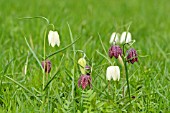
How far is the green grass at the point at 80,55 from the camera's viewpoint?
2.47 metres

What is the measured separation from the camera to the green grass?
247 centimetres

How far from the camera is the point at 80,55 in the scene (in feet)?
11.2

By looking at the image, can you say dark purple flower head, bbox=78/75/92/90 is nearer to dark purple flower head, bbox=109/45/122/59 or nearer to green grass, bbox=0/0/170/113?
green grass, bbox=0/0/170/113

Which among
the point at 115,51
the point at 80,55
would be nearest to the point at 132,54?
the point at 115,51

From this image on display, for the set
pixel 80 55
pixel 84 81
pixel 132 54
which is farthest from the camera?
pixel 80 55

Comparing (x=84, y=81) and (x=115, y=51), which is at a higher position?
(x=115, y=51)

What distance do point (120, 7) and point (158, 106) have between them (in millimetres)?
4231

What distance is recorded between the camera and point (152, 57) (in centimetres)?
372

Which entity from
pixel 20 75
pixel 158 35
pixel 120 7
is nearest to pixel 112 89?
pixel 20 75

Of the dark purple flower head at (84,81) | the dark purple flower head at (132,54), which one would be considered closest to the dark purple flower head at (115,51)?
the dark purple flower head at (132,54)

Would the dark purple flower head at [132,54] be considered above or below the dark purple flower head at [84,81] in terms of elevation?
above

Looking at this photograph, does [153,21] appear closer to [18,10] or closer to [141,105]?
[18,10]

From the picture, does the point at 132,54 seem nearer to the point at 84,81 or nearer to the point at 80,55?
the point at 84,81

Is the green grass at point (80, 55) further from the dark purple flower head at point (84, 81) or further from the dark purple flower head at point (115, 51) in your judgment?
the dark purple flower head at point (115, 51)
